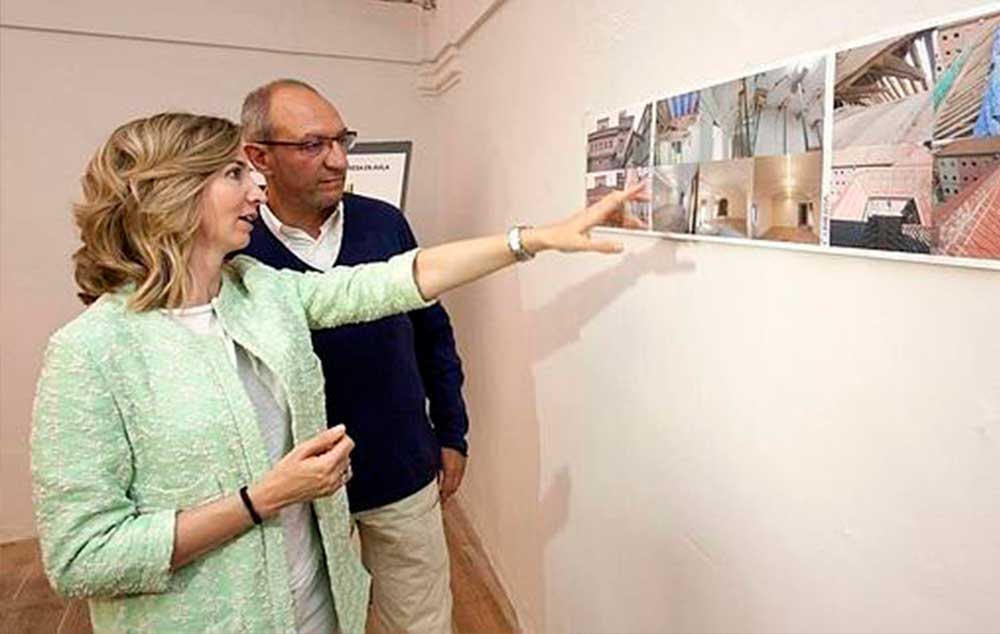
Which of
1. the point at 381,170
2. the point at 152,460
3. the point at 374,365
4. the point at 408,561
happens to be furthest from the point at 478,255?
the point at 381,170

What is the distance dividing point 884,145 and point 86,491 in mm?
1004

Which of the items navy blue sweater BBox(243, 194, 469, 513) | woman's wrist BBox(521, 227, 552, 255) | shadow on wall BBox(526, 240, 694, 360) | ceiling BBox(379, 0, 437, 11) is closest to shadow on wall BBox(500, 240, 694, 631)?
shadow on wall BBox(526, 240, 694, 360)

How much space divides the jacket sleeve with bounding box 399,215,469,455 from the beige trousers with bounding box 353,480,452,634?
15 cm

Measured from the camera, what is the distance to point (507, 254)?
117 centimetres

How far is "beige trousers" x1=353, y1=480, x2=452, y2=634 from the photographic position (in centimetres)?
155

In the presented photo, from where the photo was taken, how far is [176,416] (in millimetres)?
879

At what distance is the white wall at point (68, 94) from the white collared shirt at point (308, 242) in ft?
5.56

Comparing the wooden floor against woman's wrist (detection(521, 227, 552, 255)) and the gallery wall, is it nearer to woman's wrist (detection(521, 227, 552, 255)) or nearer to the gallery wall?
the gallery wall

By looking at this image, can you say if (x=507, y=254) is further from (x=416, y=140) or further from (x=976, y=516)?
(x=416, y=140)

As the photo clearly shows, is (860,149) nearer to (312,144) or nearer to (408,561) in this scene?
(312,144)

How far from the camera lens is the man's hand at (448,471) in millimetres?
1725

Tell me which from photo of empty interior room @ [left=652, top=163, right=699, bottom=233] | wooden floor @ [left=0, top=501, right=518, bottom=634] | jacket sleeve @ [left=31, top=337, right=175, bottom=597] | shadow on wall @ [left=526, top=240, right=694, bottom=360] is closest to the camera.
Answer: jacket sleeve @ [left=31, top=337, right=175, bottom=597]

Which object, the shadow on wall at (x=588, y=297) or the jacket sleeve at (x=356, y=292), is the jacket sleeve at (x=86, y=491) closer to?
the jacket sleeve at (x=356, y=292)

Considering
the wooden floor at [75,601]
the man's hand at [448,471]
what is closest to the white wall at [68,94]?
the wooden floor at [75,601]
